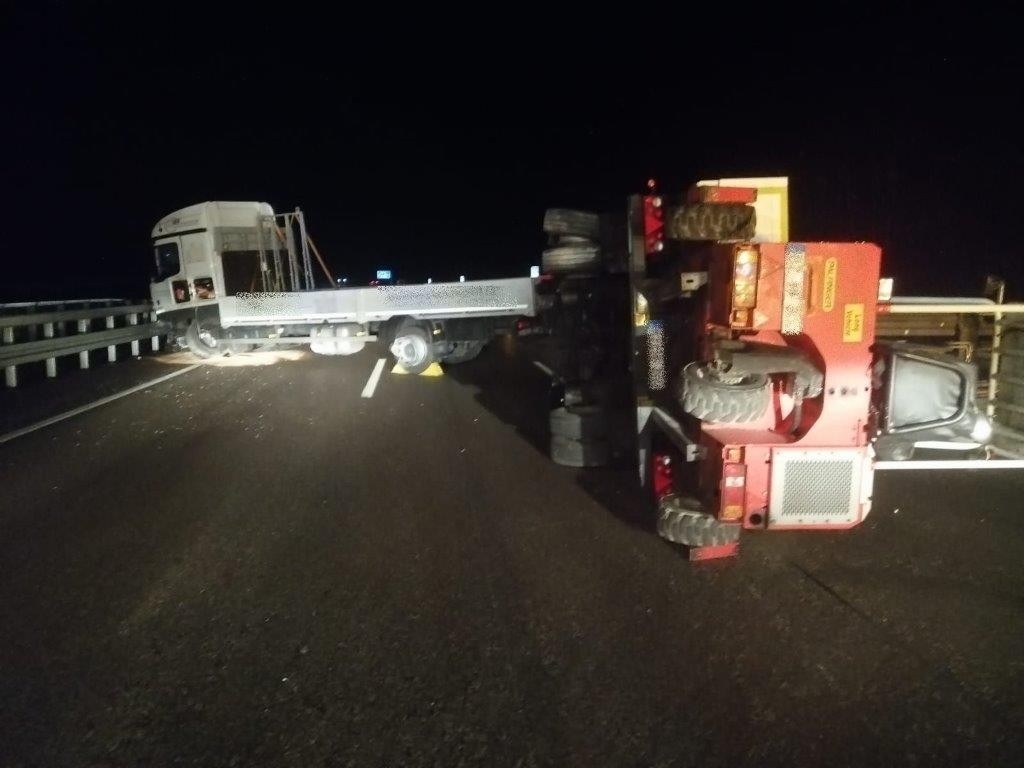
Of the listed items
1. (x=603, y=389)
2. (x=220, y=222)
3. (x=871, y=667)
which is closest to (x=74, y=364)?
(x=220, y=222)

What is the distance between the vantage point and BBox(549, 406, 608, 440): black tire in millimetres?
7098

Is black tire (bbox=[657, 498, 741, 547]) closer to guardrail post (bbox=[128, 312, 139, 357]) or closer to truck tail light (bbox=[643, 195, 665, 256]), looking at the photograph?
truck tail light (bbox=[643, 195, 665, 256])

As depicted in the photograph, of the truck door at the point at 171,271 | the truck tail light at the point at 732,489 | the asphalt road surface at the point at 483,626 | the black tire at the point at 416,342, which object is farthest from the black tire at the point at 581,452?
the truck door at the point at 171,271

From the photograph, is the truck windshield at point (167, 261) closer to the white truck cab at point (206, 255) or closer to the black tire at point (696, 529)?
the white truck cab at point (206, 255)

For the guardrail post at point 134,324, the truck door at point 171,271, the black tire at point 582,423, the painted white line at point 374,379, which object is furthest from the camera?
the guardrail post at point 134,324

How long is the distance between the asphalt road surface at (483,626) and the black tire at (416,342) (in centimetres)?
703

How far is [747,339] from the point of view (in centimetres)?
471

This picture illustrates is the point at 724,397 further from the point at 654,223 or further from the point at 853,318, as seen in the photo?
the point at 654,223

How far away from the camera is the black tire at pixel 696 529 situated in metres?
4.68

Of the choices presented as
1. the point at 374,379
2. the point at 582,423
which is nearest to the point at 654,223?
the point at 582,423

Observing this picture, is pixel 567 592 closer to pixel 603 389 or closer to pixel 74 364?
pixel 603 389

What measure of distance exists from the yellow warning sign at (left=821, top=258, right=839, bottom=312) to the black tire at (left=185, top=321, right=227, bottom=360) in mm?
15043

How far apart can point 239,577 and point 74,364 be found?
15.7 m

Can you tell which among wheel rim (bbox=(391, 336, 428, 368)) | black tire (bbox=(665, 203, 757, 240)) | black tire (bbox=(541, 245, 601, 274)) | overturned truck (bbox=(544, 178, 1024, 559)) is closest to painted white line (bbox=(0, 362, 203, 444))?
wheel rim (bbox=(391, 336, 428, 368))
